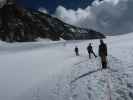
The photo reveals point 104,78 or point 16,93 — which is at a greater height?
point 104,78

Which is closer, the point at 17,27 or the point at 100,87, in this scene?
the point at 100,87

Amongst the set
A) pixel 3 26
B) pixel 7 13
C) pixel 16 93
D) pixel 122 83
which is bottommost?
pixel 16 93

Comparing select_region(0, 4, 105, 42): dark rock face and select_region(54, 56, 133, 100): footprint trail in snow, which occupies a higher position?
select_region(0, 4, 105, 42): dark rock face

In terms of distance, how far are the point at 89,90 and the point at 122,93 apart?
1641 millimetres

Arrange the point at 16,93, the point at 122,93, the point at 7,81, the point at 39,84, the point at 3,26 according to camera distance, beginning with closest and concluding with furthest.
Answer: the point at 122,93 < the point at 16,93 < the point at 39,84 < the point at 7,81 < the point at 3,26

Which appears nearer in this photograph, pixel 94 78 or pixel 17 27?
pixel 94 78

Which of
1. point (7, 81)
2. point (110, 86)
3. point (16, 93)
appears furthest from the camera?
point (7, 81)

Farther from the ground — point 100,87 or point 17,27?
point 17,27

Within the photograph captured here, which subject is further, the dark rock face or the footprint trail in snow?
the dark rock face

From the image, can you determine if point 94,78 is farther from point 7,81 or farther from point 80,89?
point 7,81

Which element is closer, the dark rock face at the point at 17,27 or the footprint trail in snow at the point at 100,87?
the footprint trail in snow at the point at 100,87

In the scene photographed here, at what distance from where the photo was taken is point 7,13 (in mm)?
134625

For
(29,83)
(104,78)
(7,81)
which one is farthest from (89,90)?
(7,81)

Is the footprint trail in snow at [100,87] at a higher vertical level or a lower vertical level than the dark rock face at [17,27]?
lower
